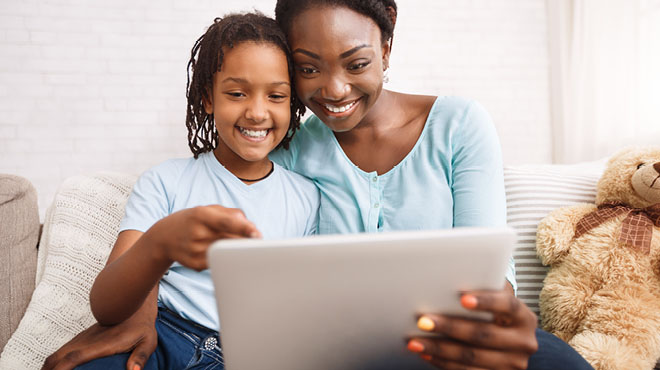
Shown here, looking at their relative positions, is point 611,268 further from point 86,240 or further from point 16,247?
point 16,247

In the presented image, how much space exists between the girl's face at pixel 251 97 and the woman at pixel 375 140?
0.20ft

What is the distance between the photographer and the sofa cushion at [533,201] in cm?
138

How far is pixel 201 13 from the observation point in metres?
2.07

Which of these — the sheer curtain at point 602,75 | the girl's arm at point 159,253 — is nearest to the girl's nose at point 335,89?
the girl's arm at point 159,253

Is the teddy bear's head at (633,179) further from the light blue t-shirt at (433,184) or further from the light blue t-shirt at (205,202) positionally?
the light blue t-shirt at (205,202)

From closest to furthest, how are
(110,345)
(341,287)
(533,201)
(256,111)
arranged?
1. (341,287)
2. (110,345)
3. (256,111)
4. (533,201)

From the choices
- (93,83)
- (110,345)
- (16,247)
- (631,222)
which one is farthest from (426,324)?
(93,83)

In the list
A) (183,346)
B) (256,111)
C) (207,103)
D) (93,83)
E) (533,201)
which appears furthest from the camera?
(93,83)

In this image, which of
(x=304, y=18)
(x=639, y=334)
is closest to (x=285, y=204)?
(x=304, y=18)

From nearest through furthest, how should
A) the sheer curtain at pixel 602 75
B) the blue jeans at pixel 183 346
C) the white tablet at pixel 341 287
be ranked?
1. the white tablet at pixel 341 287
2. the blue jeans at pixel 183 346
3. the sheer curtain at pixel 602 75

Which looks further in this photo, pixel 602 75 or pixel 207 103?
pixel 602 75

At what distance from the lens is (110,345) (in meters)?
0.79

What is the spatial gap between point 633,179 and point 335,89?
832 millimetres

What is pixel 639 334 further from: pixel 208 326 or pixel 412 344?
pixel 208 326
